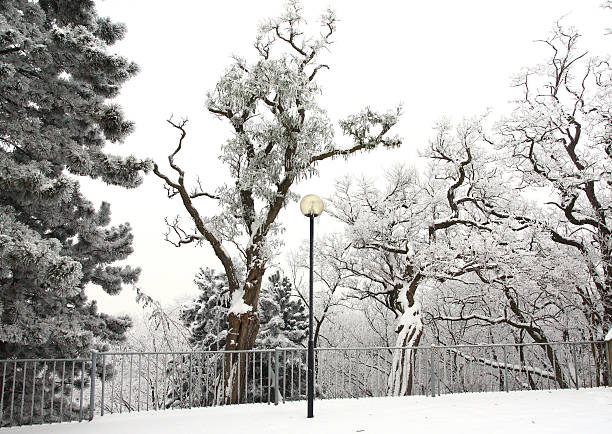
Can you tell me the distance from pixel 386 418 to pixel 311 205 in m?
3.69

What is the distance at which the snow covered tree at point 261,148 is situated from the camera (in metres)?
14.2

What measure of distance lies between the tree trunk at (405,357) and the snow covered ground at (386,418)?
5641 mm

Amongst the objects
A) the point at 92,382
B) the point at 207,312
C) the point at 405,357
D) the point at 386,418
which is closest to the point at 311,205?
the point at 386,418

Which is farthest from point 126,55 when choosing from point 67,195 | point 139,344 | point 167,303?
point 167,303

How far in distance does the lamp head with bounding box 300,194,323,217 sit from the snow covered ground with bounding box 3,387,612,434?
3392 mm

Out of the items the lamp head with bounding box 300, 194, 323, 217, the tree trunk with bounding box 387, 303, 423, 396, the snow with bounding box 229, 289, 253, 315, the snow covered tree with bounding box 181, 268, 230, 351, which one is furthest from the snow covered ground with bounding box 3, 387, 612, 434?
the snow covered tree with bounding box 181, 268, 230, 351

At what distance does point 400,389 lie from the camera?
51.3ft

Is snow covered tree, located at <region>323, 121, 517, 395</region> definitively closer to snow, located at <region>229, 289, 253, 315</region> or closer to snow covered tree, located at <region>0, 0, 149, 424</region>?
snow, located at <region>229, 289, 253, 315</region>

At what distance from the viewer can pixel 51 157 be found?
796 centimetres

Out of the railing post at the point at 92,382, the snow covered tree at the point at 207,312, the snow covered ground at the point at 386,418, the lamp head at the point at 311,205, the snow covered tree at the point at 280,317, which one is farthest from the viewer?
the snow covered tree at the point at 207,312

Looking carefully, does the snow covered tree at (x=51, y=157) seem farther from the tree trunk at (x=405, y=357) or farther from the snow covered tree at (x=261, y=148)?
the tree trunk at (x=405, y=357)

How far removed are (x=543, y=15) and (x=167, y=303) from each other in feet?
93.6

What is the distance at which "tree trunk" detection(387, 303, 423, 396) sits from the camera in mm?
15617

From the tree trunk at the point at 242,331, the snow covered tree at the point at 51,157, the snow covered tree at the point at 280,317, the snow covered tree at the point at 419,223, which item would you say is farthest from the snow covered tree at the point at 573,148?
the snow covered tree at the point at 51,157
